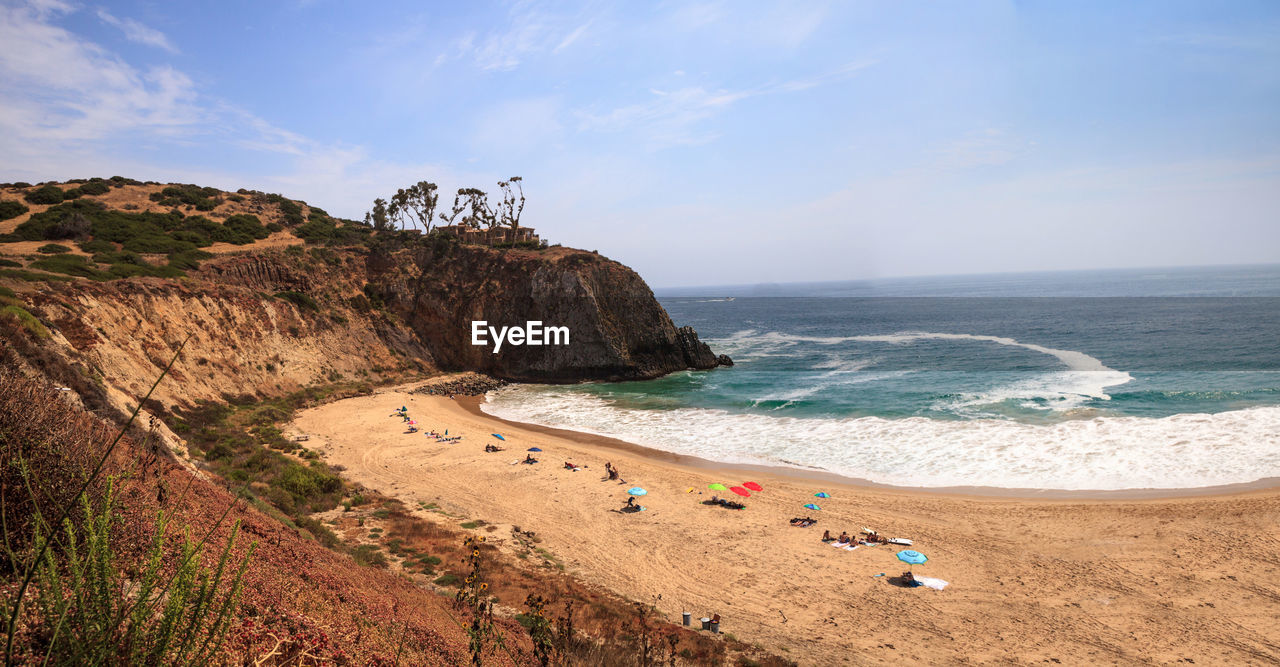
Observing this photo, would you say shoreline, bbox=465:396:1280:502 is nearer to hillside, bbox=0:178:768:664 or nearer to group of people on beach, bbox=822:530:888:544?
group of people on beach, bbox=822:530:888:544

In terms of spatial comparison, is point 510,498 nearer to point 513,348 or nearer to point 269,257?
point 513,348

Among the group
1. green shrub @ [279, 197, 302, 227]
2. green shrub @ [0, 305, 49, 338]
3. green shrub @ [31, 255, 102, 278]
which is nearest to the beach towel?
green shrub @ [0, 305, 49, 338]

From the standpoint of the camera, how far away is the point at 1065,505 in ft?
58.1

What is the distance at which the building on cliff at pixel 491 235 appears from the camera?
55053 mm

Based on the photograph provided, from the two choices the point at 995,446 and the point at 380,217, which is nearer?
the point at 995,446

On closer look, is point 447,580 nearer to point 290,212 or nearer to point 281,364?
point 281,364

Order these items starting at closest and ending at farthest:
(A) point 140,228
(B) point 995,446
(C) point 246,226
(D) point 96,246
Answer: (B) point 995,446
(D) point 96,246
(A) point 140,228
(C) point 246,226

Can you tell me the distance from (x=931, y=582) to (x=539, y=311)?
35105 mm

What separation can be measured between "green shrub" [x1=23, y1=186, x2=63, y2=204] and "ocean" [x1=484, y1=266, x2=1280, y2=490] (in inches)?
1509

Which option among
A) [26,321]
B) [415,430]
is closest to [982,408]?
[415,430]

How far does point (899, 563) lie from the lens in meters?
14.3

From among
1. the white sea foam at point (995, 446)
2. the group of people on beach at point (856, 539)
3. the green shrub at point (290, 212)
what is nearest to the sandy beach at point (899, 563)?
the group of people on beach at point (856, 539)

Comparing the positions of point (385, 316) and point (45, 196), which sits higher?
point (45, 196)

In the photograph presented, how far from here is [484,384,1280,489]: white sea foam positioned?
2006 cm
